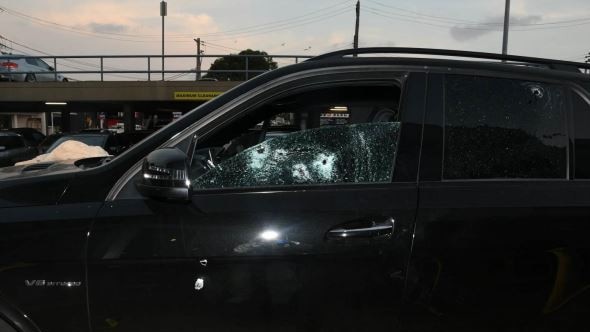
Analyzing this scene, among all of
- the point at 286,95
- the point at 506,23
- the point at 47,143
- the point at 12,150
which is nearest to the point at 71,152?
the point at 286,95

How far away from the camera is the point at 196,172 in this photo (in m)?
2.34

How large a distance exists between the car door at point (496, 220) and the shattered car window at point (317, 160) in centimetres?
18

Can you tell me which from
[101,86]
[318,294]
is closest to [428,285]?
[318,294]

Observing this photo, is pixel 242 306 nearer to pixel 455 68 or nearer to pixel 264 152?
pixel 264 152

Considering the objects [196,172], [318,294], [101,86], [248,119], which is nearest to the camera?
[318,294]

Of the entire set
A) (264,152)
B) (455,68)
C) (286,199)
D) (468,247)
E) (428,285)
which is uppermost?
(455,68)

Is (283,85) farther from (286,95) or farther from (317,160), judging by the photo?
(317,160)

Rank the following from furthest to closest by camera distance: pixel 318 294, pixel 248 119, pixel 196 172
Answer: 1. pixel 248 119
2. pixel 196 172
3. pixel 318 294

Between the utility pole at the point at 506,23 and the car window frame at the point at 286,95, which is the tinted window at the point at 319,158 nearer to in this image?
the car window frame at the point at 286,95

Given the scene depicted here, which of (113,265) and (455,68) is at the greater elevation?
(455,68)

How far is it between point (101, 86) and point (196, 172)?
21.2 meters

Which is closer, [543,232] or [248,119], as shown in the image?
[543,232]

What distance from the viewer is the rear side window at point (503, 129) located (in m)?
2.17

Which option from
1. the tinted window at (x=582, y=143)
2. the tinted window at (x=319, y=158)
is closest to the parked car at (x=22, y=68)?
the tinted window at (x=319, y=158)
